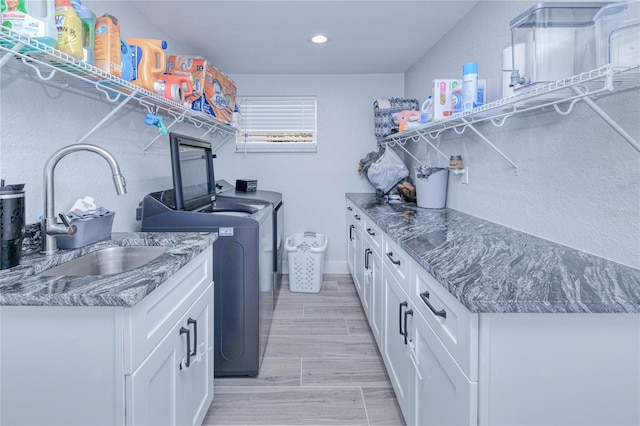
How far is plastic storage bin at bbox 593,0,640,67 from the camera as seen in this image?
2.89 feet

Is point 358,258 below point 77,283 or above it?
below

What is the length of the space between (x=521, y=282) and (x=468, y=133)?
4.97ft

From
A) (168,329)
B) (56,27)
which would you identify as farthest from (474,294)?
(56,27)

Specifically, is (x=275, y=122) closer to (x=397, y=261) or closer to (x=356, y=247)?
(x=356, y=247)

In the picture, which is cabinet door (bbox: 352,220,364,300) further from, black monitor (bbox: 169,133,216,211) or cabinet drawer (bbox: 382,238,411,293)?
black monitor (bbox: 169,133,216,211)

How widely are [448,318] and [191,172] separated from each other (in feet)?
5.10

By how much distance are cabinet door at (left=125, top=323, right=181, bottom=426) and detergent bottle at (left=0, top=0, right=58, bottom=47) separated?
949 mm

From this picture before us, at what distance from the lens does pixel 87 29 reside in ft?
4.33

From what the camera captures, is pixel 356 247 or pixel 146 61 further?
pixel 356 247

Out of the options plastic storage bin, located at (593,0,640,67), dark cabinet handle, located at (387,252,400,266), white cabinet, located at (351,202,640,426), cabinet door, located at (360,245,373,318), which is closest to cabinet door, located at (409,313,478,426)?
white cabinet, located at (351,202,640,426)

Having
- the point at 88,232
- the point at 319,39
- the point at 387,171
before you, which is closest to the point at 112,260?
the point at 88,232

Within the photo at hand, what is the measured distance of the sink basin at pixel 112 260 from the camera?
1.31m

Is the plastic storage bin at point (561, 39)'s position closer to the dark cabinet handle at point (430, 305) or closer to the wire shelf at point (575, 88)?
the wire shelf at point (575, 88)

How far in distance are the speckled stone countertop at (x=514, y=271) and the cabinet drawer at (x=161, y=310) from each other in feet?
2.71
